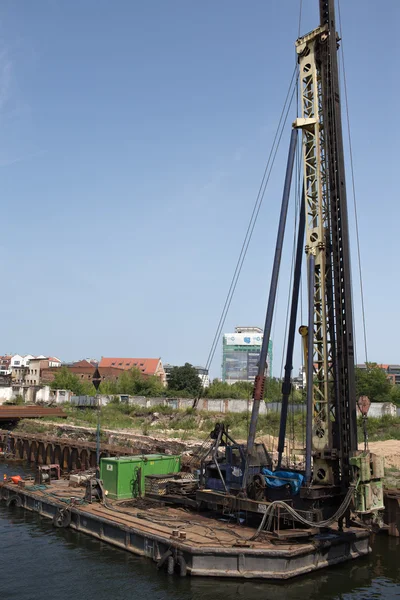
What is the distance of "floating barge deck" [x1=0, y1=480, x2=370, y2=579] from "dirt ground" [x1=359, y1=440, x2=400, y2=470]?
1245 cm

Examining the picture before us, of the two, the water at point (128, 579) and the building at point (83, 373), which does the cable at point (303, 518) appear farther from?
the building at point (83, 373)

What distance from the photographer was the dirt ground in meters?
28.8

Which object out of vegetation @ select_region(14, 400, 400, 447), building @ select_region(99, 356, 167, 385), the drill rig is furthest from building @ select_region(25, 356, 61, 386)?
the drill rig

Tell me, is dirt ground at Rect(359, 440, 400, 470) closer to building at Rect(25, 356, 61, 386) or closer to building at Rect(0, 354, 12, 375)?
building at Rect(25, 356, 61, 386)

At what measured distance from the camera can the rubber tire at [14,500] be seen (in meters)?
23.1

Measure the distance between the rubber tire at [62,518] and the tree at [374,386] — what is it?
169 ft

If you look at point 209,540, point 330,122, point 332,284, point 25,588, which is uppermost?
point 330,122

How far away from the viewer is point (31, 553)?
17219 millimetres

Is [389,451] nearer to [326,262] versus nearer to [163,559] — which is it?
[326,262]

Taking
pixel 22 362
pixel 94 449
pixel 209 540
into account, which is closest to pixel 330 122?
pixel 209 540

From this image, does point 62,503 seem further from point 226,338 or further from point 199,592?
point 226,338

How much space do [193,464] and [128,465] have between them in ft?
15.4

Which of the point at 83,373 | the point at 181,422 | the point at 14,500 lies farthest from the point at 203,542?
the point at 83,373

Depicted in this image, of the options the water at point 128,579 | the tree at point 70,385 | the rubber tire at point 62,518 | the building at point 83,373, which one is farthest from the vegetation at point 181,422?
the building at point 83,373
